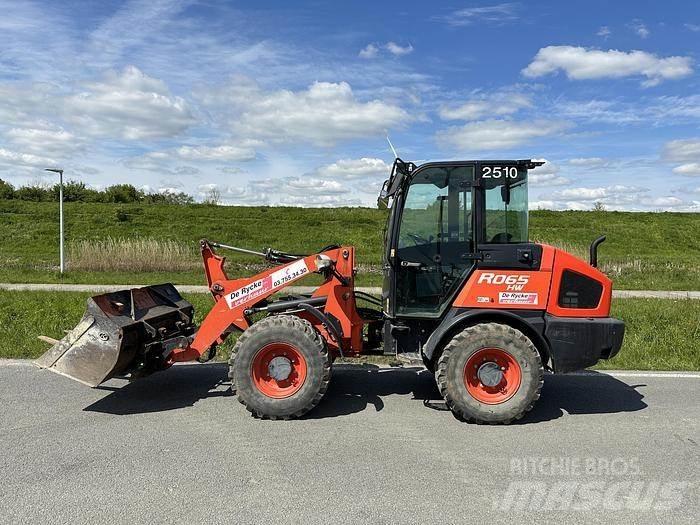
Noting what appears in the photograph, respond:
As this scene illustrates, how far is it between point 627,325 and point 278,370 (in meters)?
6.51

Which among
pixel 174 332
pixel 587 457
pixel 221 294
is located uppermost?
pixel 221 294

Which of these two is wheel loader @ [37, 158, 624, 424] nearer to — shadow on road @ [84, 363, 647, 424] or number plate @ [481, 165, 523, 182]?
number plate @ [481, 165, 523, 182]

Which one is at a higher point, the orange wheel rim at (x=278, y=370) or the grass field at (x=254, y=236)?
the grass field at (x=254, y=236)

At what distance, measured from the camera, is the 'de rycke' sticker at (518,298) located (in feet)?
18.1

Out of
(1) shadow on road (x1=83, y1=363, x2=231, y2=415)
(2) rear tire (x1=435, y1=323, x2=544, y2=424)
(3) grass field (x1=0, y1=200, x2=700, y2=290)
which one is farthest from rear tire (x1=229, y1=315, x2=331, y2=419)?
(3) grass field (x1=0, y1=200, x2=700, y2=290)

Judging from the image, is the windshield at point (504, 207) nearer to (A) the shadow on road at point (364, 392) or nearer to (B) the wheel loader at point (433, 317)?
(B) the wheel loader at point (433, 317)

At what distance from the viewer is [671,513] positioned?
3.58 metres

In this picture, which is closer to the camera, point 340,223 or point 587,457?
point 587,457

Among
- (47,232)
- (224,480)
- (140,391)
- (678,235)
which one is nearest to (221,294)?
(140,391)

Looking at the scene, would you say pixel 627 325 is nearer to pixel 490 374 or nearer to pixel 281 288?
pixel 490 374

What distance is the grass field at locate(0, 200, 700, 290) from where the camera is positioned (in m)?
19.4

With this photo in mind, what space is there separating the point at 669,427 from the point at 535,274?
5.64ft

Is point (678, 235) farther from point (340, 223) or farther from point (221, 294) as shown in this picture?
point (221, 294)

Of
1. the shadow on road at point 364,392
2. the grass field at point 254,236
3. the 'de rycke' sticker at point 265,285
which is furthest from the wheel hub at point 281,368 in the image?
the grass field at point 254,236
